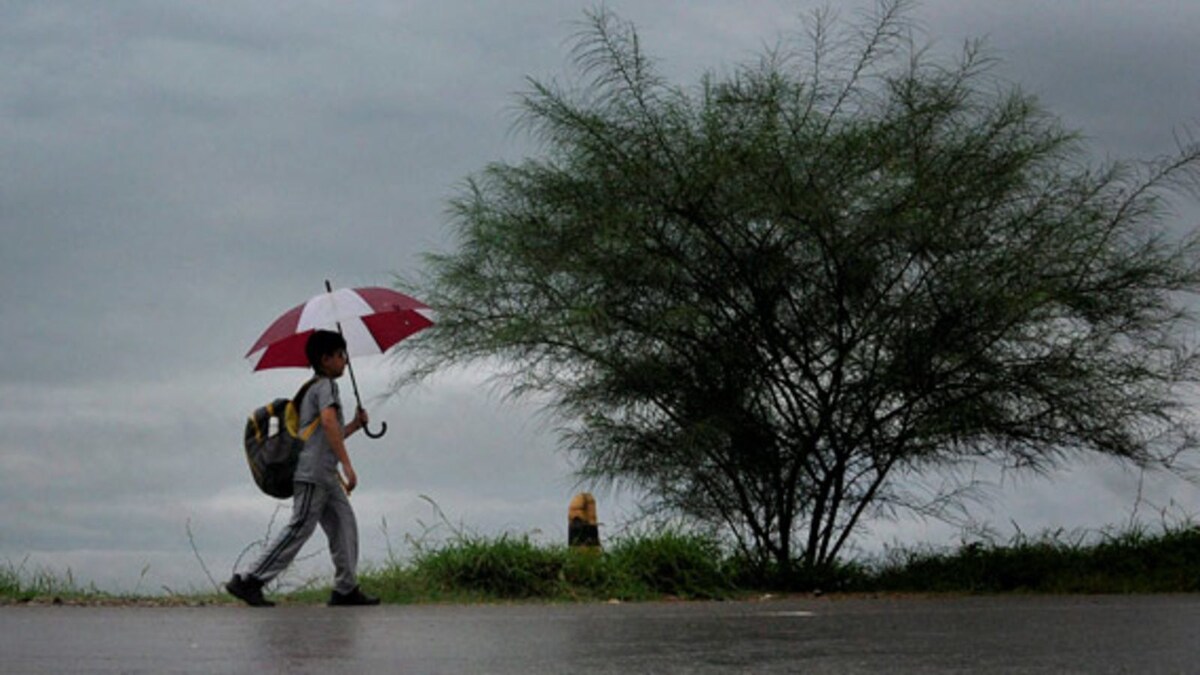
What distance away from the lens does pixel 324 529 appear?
39.2 feet

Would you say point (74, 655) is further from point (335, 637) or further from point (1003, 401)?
point (1003, 401)

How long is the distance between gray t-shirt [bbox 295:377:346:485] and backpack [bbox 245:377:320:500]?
0.44 feet

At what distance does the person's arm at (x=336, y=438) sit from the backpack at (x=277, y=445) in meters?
0.40

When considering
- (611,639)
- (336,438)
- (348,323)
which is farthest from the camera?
(348,323)

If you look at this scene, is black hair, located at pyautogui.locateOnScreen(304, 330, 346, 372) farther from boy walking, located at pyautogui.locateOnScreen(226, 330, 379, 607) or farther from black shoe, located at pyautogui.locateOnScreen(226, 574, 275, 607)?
black shoe, located at pyautogui.locateOnScreen(226, 574, 275, 607)

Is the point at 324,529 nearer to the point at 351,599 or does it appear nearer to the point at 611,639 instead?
the point at 351,599

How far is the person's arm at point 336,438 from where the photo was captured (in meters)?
11.5

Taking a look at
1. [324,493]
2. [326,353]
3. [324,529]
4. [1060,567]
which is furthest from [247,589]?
[1060,567]

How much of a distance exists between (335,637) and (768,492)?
7.62 metres

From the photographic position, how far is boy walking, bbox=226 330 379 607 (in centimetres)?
1166


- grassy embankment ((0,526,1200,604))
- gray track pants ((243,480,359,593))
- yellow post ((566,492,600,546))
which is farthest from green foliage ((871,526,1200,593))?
gray track pants ((243,480,359,593))

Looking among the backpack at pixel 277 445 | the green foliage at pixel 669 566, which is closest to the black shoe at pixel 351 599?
the backpack at pixel 277 445

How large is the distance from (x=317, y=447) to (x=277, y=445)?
38 cm

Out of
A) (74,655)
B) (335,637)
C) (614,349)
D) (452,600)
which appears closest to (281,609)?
(452,600)
